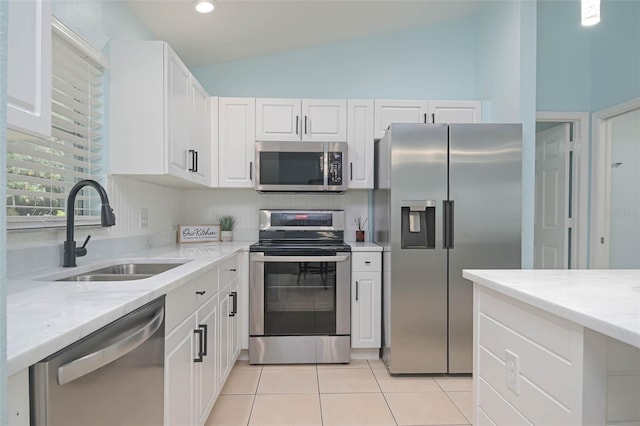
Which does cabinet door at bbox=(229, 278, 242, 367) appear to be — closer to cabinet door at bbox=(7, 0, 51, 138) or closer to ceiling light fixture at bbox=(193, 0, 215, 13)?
cabinet door at bbox=(7, 0, 51, 138)

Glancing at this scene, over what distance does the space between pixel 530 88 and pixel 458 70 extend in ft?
2.93

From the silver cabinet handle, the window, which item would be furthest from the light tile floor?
the window

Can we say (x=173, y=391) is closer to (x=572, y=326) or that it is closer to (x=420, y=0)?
(x=572, y=326)

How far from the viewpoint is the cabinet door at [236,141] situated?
303cm

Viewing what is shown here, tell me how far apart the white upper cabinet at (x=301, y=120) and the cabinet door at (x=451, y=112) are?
769mm

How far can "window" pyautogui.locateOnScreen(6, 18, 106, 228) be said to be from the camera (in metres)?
1.42

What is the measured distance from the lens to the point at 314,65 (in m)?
3.36

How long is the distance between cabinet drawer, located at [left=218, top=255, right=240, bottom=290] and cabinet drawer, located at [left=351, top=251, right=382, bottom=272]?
34.5 inches

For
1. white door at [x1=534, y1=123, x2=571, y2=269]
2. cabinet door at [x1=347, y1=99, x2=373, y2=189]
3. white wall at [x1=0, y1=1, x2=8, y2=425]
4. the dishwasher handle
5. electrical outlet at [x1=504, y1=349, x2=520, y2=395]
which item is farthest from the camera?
white door at [x1=534, y1=123, x2=571, y2=269]

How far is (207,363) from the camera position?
1792 mm

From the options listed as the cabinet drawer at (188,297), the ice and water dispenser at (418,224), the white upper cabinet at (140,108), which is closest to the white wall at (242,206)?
the ice and water dispenser at (418,224)

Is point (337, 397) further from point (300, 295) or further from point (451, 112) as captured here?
point (451, 112)

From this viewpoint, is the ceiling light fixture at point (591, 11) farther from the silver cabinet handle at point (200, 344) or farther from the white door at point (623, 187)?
the white door at point (623, 187)

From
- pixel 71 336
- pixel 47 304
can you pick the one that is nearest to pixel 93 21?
pixel 47 304
